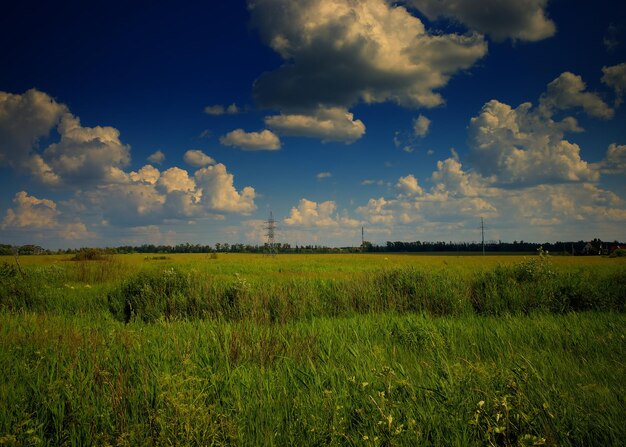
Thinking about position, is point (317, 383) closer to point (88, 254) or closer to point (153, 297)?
point (153, 297)

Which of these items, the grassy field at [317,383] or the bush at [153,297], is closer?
the grassy field at [317,383]

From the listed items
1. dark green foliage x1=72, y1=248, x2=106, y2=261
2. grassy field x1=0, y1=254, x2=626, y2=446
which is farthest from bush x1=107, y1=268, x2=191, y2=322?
dark green foliage x1=72, y1=248, x2=106, y2=261

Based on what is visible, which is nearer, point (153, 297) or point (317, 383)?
point (317, 383)

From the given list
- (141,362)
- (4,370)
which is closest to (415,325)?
(141,362)

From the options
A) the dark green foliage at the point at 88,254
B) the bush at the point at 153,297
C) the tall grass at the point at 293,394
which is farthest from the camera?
the dark green foliage at the point at 88,254

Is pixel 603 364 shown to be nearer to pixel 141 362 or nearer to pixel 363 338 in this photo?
pixel 363 338

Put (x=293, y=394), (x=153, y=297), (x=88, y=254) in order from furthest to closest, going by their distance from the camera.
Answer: (x=88, y=254) → (x=153, y=297) → (x=293, y=394)

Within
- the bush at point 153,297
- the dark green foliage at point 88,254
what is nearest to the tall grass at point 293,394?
the bush at point 153,297

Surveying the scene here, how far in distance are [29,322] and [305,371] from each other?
7786mm

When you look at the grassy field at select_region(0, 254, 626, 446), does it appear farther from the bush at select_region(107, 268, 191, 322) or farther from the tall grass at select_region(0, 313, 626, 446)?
the bush at select_region(107, 268, 191, 322)

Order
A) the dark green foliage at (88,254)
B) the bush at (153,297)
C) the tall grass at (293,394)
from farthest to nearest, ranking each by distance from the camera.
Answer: the dark green foliage at (88,254), the bush at (153,297), the tall grass at (293,394)

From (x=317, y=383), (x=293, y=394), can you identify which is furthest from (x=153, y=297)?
(x=317, y=383)

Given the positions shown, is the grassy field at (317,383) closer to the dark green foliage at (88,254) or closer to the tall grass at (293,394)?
the tall grass at (293,394)

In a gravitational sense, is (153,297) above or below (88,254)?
below
